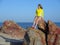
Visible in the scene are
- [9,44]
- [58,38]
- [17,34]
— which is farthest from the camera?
[17,34]

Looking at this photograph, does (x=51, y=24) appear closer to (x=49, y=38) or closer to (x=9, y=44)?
(x=49, y=38)

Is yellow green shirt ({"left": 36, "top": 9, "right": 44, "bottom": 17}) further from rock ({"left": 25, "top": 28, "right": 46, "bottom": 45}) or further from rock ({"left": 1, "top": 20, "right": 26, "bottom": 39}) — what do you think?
rock ({"left": 1, "top": 20, "right": 26, "bottom": 39})

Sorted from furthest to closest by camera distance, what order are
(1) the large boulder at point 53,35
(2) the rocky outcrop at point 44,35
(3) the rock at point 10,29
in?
(3) the rock at point 10,29
(2) the rocky outcrop at point 44,35
(1) the large boulder at point 53,35

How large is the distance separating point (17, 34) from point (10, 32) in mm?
1108

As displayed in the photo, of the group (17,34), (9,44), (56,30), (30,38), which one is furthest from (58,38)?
(17,34)

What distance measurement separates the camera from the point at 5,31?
3397cm

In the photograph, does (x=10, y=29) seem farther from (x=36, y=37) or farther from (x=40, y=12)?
(x=36, y=37)

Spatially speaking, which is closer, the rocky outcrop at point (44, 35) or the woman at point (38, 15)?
the rocky outcrop at point (44, 35)

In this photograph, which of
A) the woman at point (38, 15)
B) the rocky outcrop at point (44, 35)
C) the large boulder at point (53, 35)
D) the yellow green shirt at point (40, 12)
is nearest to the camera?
the large boulder at point (53, 35)

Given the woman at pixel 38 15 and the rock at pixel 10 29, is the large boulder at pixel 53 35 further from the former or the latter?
the rock at pixel 10 29

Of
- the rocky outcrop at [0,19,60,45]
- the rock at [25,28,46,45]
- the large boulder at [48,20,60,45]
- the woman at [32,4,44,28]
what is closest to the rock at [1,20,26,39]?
the woman at [32,4,44,28]

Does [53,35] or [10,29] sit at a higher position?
[53,35]

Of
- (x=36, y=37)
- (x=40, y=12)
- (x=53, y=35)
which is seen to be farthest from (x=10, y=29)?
(x=53, y=35)

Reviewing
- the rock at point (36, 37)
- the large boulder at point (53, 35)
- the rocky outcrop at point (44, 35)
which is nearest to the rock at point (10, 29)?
the rocky outcrop at point (44, 35)
